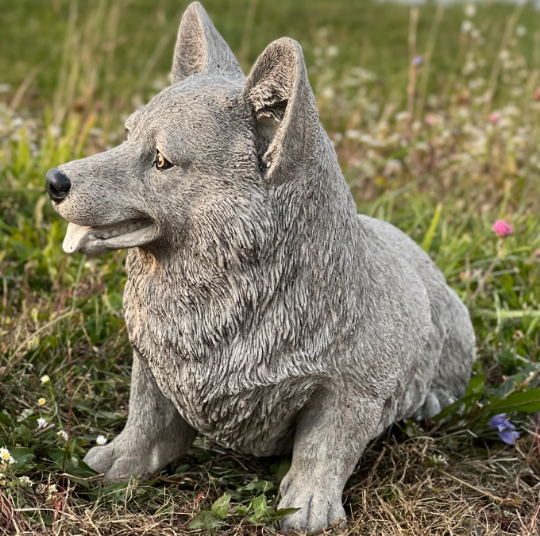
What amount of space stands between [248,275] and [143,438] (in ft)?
2.33

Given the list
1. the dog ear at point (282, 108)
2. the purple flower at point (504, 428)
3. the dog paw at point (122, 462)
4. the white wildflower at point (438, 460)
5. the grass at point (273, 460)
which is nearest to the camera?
the dog ear at point (282, 108)

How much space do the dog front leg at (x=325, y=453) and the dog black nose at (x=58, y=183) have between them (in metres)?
0.84

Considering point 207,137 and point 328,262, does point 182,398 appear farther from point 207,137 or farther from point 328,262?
point 207,137

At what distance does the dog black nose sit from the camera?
5.50ft

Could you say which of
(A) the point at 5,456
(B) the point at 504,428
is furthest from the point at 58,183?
(B) the point at 504,428

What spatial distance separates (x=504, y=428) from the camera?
94.4 inches

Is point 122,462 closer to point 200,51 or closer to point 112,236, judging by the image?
point 112,236

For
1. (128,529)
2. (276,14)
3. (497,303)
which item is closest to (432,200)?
(497,303)

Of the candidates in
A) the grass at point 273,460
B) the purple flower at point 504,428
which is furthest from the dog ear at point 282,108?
the purple flower at point 504,428

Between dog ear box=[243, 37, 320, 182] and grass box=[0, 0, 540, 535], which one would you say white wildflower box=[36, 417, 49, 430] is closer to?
grass box=[0, 0, 540, 535]

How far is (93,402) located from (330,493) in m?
0.98

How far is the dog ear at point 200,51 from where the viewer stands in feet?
6.41

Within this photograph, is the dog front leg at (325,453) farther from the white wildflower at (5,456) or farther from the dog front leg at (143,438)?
the white wildflower at (5,456)

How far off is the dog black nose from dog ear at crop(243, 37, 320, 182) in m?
0.46
